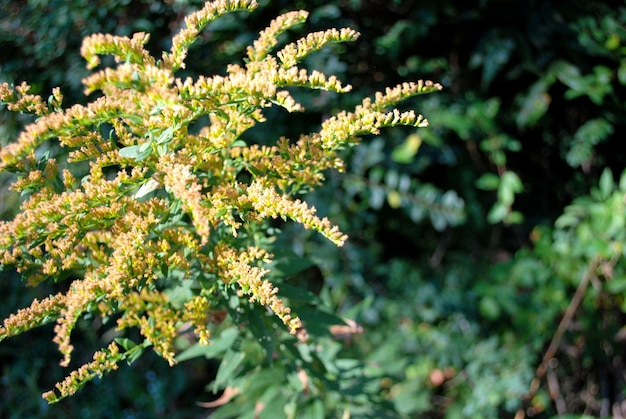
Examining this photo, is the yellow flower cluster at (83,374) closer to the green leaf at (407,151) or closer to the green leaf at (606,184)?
the green leaf at (407,151)

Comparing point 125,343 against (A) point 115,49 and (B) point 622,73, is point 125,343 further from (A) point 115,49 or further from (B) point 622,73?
(B) point 622,73

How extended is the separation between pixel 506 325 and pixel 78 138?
2.27m

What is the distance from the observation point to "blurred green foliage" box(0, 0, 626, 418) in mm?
2264

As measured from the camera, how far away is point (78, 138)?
3.77 ft

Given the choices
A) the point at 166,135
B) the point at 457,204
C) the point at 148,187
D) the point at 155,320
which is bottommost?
the point at 457,204

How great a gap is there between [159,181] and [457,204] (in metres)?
1.67

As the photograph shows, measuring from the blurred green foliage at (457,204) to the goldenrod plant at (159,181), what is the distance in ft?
2.74

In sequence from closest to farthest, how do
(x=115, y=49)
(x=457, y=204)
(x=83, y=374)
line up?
(x=115, y=49)
(x=83, y=374)
(x=457, y=204)

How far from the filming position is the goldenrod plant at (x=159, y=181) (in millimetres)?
1008

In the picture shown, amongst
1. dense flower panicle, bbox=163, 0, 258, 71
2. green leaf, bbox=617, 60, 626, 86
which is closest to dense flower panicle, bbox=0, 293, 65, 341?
dense flower panicle, bbox=163, 0, 258, 71

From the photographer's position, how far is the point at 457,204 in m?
2.55

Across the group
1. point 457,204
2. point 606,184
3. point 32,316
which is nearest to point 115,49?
point 32,316

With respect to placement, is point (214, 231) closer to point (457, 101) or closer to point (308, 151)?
point (308, 151)

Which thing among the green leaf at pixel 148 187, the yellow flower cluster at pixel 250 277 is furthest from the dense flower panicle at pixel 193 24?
the yellow flower cluster at pixel 250 277
